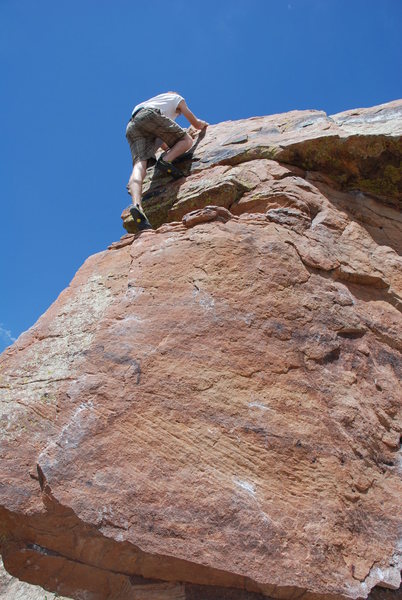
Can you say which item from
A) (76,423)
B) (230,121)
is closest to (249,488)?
(76,423)

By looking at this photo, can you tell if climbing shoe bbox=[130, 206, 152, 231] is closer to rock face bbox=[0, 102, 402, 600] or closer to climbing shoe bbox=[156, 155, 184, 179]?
rock face bbox=[0, 102, 402, 600]

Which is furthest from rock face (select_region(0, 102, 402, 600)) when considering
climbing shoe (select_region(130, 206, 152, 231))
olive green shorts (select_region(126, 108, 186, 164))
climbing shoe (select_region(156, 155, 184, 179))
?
olive green shorts (select_region(126, 108, 186, 164))

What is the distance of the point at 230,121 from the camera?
10617 millimetres

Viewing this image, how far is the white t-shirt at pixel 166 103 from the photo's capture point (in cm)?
880

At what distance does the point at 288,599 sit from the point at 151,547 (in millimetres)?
1229

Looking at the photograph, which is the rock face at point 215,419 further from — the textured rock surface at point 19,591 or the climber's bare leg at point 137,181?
the textured rock surface at point 19,591

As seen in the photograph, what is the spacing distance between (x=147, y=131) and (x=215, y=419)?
576 centimetres

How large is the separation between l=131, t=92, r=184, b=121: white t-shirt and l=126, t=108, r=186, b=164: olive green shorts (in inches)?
6.5

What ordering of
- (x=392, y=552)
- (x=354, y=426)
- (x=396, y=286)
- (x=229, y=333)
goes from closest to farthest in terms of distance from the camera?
(x=392, y=552) → (x=354, y=426) → (x=229, y=333) → (x=396, y=286)

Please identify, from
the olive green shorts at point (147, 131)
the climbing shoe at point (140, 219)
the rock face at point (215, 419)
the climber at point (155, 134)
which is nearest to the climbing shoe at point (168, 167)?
the climber at point (155, 134)

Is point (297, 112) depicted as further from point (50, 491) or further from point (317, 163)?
point (50, 491)

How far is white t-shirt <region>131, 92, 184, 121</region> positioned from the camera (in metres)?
8.80

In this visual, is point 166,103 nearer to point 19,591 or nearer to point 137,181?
point 137,181

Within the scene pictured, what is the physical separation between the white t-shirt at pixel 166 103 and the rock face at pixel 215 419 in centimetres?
300
